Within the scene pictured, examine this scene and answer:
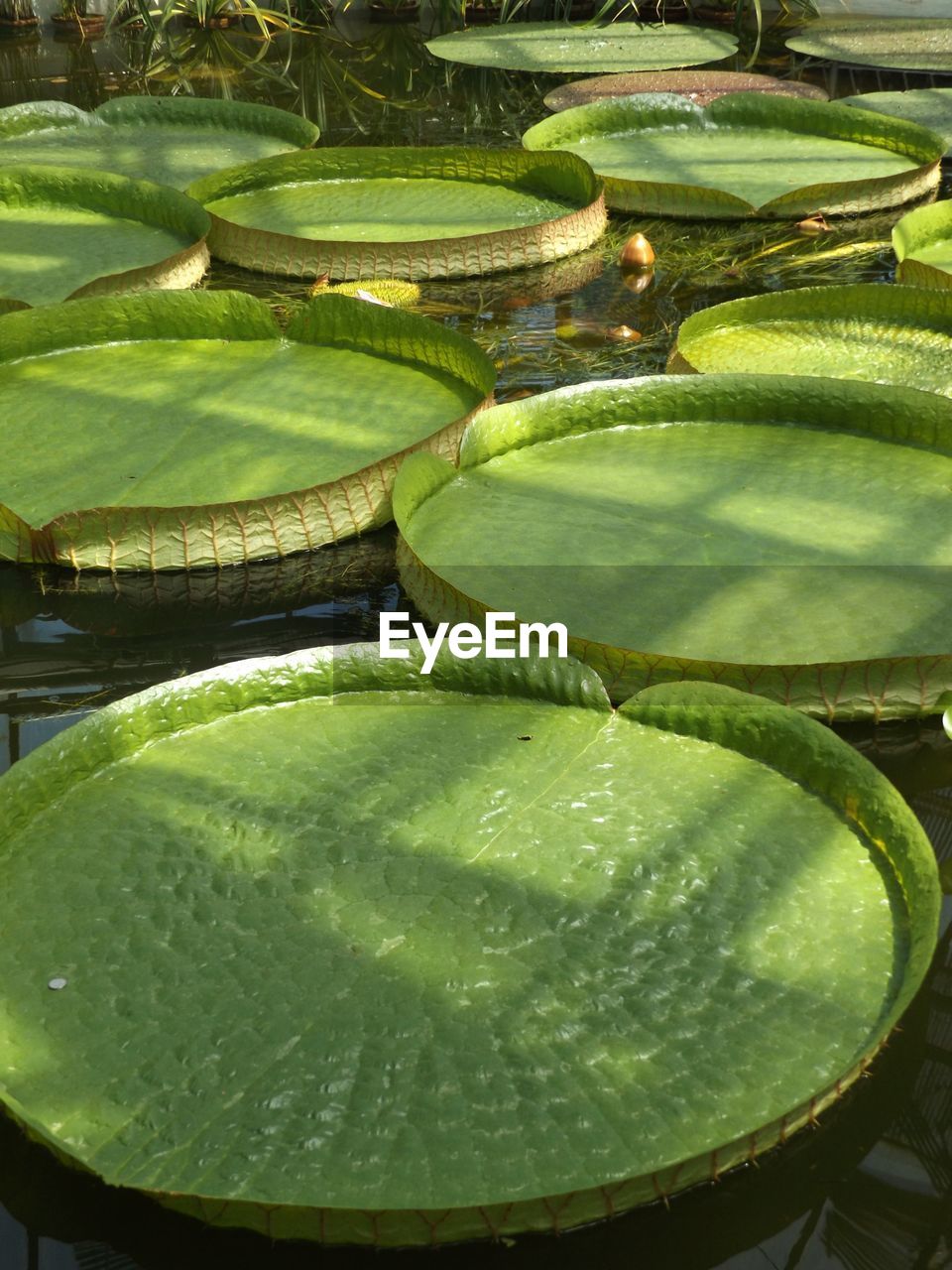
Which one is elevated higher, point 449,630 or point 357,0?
point 357,0

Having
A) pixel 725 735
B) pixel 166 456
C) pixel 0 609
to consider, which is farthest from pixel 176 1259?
pixel 166 456

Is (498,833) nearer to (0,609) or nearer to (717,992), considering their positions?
(717,992)

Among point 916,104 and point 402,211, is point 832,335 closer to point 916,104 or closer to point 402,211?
point 402,211

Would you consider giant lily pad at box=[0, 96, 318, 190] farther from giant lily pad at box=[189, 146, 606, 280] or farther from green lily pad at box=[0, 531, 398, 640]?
green lily pad at box=[0, 531, 398, 640]

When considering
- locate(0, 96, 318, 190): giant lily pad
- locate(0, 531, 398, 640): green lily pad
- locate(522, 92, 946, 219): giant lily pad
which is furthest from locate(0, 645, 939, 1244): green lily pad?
locate(0, 96, 318, 190): giant lily pad

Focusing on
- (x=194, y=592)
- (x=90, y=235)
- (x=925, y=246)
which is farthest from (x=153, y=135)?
(x=194, y=592)

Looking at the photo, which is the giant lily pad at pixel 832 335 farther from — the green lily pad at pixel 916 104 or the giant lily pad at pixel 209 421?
the green lily pad at pixel 916 104

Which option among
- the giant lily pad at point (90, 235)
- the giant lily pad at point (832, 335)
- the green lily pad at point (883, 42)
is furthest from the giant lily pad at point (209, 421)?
the green lily pad at point (883, 42)
